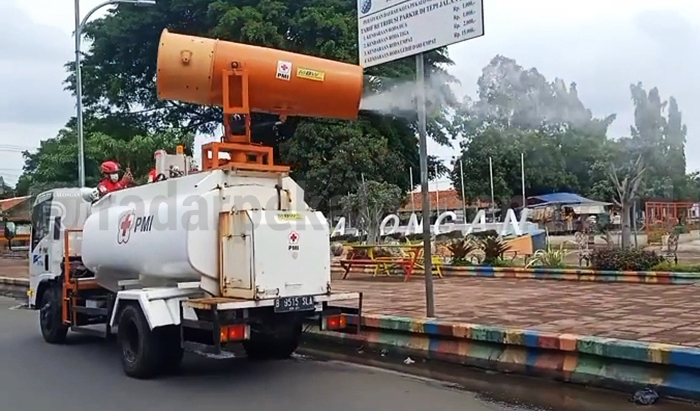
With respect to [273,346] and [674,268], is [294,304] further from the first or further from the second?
[674,268]

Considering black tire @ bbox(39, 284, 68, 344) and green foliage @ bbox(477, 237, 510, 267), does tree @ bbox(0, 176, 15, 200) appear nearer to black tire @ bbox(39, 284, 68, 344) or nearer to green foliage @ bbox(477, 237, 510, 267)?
green foliage @ bbox(477, 237, 510, 267)

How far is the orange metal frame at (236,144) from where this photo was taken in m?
8.69

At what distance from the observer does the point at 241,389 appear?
25.9 ft

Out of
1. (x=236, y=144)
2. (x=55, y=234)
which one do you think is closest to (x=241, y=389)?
(x=236, y=144)

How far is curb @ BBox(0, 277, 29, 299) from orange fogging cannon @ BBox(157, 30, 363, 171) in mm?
14377

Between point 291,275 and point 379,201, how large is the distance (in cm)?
1926

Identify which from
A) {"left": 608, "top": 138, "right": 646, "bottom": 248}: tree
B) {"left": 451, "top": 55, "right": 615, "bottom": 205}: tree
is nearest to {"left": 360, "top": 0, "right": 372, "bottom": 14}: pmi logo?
{"left": 608, "top": 138, "right": 646, "bottom": 248}: tree

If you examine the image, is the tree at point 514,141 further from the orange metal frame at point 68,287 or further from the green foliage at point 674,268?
the orange metal frame at point 68,287

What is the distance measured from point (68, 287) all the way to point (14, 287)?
511 inches

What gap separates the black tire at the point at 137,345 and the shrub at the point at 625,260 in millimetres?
10492

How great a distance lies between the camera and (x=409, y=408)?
6836mm

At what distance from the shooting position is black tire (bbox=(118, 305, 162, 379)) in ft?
27.2

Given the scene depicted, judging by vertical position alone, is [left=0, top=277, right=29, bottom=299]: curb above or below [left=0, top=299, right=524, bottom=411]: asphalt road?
above

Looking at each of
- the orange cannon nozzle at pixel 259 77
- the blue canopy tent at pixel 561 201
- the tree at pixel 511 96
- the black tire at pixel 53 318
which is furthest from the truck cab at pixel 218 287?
the blue canopy tent at pixel 561 201
